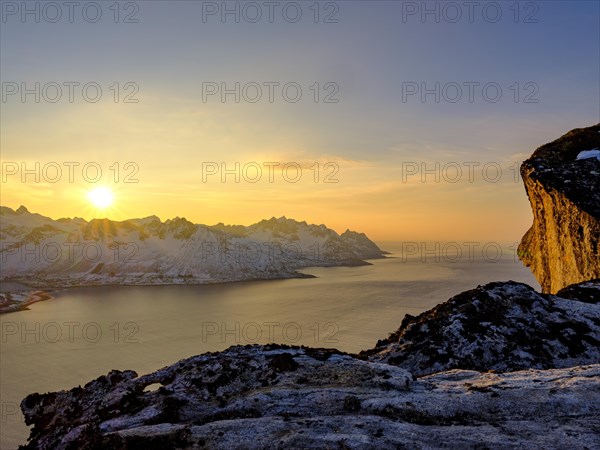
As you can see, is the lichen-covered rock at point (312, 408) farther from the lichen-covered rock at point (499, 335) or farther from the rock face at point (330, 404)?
the lichen-covered rock at point (499, 335)

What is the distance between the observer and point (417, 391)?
402 inches

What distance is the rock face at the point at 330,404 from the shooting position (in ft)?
26.3

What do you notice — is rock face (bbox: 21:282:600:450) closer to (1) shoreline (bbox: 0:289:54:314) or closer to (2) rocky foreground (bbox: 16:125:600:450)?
(2) rocky foreground (bbox: 16:125:600:450)

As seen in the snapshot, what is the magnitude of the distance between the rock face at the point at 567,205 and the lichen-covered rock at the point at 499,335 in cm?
1197

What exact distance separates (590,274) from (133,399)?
29.7 meters

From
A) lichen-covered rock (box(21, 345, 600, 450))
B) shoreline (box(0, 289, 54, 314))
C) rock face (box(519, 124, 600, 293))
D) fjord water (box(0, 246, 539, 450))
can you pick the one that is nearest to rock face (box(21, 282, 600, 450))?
lichen-covered rock (box(21, 345, 600, 450))

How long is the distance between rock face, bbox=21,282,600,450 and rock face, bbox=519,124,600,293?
1584 cm

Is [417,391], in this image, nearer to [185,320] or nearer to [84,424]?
[84,424]

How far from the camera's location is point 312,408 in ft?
30.6

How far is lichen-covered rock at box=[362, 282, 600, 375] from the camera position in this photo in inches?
544

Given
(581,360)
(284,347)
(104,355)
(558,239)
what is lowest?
(104,355)

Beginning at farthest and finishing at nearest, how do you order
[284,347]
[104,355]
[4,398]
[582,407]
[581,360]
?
1. [104,355]
2. [4,398]
3. [581,360]
4. [284,347]
5. [582,407]

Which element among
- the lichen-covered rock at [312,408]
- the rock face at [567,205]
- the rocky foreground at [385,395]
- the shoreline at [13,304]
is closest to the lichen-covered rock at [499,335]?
the rocky foreground at [385,395]

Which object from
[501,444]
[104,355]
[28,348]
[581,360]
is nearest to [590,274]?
[581,360]
